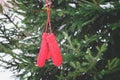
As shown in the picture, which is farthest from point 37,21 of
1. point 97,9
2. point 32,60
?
point 97,9

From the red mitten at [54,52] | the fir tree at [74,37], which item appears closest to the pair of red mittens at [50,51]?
the red mitten at [54,52]

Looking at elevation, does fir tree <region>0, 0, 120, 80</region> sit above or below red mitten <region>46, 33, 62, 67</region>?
below

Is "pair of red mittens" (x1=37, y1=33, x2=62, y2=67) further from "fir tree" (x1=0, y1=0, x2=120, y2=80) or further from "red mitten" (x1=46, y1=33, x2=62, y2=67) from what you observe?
"fir tree" (x1=0, y1=0, x2=120, y2=80)

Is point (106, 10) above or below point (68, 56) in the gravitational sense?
above

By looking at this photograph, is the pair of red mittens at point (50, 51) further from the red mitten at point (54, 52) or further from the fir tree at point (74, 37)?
the fir tree at point (74, 37)

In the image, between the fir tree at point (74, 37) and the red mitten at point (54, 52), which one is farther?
the fir tree at point (74, 37)

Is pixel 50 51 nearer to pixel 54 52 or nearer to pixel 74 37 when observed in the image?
pixel 54 52

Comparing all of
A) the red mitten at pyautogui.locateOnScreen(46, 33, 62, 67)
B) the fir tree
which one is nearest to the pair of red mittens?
the red mitten at pyautogui.locateOnScreen(46, 33, 62, 67)

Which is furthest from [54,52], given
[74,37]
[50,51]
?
[74,37]

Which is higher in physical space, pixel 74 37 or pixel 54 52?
pixel 54 52

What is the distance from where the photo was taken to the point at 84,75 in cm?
351

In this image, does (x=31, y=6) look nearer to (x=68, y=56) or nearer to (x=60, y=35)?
(x=60, y=35)

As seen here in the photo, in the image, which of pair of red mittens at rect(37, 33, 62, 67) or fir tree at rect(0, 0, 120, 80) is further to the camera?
fir tree at rect(0, 0, 120, 80)

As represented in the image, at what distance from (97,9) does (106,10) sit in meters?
0.14
